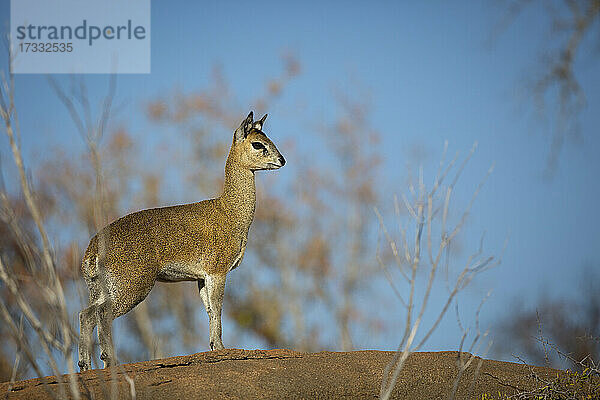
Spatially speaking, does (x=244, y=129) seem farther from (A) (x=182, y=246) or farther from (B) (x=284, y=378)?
(B) (x=284, y=378)

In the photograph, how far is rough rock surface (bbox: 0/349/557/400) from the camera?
206 inches

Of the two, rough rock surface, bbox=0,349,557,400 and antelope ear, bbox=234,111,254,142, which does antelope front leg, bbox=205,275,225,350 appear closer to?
rough rock surface, bbox=0,349,557,400

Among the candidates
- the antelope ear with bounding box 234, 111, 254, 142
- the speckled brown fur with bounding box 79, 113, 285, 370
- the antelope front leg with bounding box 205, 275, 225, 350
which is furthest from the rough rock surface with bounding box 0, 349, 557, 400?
the antelope ear with bounding box 234, 111, 254, 142

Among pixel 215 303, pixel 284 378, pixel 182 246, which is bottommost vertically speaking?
pixel 284 378

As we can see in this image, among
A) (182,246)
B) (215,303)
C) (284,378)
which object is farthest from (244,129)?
(284,378)

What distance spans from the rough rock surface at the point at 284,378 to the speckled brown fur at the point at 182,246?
873 millimetres

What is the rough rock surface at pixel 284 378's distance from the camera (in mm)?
5227

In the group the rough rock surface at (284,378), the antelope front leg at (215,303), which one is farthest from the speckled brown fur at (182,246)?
the rough rock surface at (284,378)

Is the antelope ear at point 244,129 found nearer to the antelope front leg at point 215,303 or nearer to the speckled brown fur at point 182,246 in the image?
the speckled brown fur at point 182,246

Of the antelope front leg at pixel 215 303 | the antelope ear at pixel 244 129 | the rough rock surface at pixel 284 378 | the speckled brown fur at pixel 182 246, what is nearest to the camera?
the rough rock surface at pixel 284 378

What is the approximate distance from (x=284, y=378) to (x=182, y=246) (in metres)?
2.09

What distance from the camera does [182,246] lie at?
723 cm

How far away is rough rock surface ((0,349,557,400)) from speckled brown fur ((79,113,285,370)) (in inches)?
34.4

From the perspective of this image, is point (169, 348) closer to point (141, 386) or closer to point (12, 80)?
point (141, 386)
